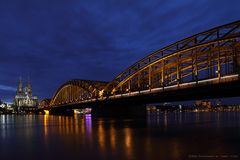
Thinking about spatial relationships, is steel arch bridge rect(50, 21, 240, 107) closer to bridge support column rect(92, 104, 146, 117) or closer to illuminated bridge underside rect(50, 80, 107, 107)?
bridge support column rect(92, 104, 146, 117)

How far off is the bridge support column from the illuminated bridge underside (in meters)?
7.43

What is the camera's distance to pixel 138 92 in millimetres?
68250

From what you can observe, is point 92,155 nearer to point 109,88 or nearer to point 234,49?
point 234,49

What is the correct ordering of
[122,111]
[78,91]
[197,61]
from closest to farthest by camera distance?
[197,61]
[122,111]
[78,91]

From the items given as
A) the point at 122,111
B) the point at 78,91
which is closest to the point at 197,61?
the point at 122,111

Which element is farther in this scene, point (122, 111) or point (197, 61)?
point (122, 111)

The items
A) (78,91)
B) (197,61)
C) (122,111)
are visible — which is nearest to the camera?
(197,61)

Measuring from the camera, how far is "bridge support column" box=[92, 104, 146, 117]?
9469 cm

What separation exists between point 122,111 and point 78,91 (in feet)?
182

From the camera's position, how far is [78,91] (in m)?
148

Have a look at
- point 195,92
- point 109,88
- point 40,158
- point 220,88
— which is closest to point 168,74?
point 195,92

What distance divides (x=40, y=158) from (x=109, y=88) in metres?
84.7

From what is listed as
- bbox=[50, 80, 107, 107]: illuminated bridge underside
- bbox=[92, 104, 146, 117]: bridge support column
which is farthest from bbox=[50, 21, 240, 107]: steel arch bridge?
bbox=[50, 80, 107, 107]: illuminated bridge underside

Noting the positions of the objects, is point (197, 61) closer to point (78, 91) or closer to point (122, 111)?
point (122, 111)
